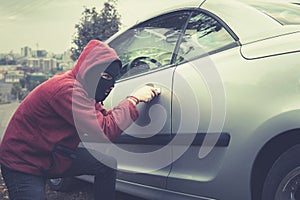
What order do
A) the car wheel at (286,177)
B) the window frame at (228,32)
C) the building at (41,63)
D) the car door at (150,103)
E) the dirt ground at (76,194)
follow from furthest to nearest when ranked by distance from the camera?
A: the building at (41,63) < the dirt ground at (76,194) < the car door at (150,103) < the window frame at (228,32) < the car wheel at (286,177)

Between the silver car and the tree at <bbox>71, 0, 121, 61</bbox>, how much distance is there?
491cm

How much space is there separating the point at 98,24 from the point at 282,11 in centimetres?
589

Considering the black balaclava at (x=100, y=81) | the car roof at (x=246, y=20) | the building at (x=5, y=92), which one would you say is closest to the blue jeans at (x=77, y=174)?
the black balaclava at (x=100, y=81)

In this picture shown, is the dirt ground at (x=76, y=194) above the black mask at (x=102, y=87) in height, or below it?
below

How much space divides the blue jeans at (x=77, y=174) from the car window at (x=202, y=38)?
0.79 metres

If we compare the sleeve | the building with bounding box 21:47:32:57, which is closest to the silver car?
the sleeve

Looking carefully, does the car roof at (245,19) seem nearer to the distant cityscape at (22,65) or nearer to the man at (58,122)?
the man at (58,122)

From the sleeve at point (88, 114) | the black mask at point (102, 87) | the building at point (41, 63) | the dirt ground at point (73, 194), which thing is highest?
the black mask at point (102, 87)

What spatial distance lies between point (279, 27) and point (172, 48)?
2.52ft

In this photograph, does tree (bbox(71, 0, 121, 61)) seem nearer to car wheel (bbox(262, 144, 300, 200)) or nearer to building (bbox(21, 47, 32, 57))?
building (bbox(21, 47, 32, 57))

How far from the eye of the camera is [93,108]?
250cm

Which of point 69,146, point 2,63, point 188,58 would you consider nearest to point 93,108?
point 69,146

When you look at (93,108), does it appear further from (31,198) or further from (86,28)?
(86,28)

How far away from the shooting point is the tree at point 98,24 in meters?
8.08
